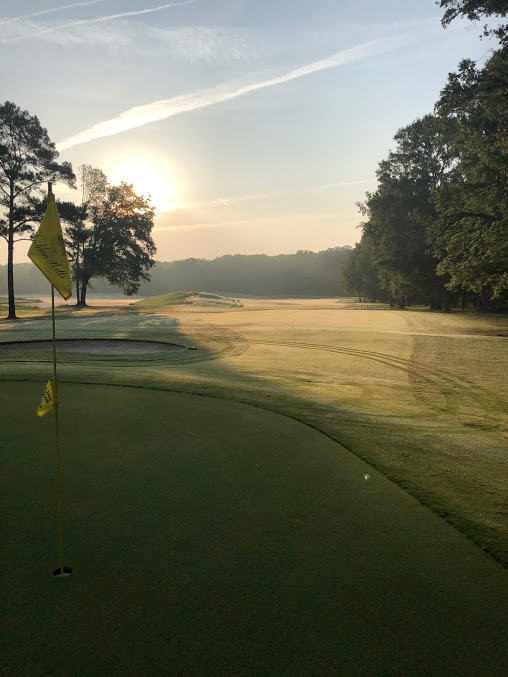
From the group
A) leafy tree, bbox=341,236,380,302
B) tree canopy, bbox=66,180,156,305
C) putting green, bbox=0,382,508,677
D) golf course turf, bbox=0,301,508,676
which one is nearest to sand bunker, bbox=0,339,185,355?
golf course turf, bbox=0,301,508,676

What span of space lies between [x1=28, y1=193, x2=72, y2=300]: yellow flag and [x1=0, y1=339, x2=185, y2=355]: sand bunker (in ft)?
46.3

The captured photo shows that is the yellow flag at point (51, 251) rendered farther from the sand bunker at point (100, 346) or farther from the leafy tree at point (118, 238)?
the leafy tree at point (118, 238)

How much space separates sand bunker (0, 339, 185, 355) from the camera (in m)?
18.2

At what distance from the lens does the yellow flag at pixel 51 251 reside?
11.3 ft

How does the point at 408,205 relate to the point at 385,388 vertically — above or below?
above

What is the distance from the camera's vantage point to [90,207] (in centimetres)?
5075

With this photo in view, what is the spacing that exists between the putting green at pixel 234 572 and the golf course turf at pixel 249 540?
0.5 inches

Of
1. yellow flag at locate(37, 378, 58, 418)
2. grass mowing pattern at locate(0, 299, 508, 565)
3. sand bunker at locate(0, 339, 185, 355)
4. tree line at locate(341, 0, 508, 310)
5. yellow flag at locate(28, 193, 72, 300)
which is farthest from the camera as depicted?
tree line at locate(341, 0, 508, 310)

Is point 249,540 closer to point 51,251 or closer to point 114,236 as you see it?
point 51,251

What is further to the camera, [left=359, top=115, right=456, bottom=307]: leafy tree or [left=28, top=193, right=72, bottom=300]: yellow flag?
[left=359, top=115, right=456, bottom=307]: leafy tree

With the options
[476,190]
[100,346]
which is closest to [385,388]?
[100,346]

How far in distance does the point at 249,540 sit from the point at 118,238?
5218 cm

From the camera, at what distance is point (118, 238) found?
51625mm

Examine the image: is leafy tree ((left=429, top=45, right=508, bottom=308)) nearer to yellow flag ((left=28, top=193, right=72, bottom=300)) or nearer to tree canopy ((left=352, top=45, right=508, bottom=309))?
tree canopy ((left=352, top=45, right=508, bottom=309))
